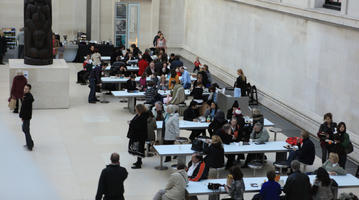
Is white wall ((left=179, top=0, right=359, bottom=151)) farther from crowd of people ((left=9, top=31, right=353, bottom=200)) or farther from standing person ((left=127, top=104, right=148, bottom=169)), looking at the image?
standing person ((left=127, top=104, right=148, bottom=169))

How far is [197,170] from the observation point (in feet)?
38.7

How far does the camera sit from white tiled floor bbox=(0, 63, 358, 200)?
1325 cm

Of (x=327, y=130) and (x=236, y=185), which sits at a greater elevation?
(x=327, y=130)

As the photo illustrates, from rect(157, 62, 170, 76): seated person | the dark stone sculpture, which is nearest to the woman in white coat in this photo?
the dark stone sculpture

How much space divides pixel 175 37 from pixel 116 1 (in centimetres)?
349

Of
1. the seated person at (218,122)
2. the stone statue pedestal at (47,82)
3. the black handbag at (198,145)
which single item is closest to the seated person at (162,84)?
the stone statue pedestal at (47,82)

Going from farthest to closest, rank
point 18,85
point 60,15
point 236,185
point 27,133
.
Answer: point 60,15 → point 18,85 → point 27,133 → point 236,185

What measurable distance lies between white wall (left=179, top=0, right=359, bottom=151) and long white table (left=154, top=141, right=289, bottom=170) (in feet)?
8.57

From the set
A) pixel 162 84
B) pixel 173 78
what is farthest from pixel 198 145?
pixel 173 78

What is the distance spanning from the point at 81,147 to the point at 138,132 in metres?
2.46

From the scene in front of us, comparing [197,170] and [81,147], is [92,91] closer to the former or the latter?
[81,147]

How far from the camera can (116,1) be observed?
3061 cm

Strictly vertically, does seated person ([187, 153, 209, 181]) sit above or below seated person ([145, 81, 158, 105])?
below

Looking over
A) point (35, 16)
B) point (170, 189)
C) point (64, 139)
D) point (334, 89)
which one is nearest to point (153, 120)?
point (64, 139)
